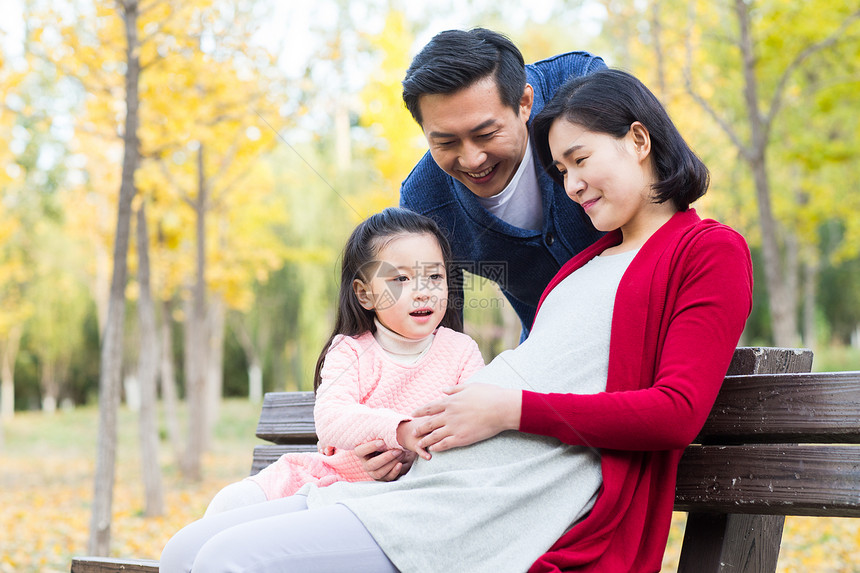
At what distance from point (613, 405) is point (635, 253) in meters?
0.39

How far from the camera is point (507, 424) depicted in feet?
4.65

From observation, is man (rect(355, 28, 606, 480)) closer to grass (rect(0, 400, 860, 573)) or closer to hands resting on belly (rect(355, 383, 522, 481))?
hands resting on belly (rect(355, 383, 522, 481))

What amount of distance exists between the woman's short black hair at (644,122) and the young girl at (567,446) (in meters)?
0.02

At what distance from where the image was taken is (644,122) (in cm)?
162

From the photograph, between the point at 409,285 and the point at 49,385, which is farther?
the point at 49,385

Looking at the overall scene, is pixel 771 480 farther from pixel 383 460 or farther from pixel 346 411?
pixel 346 411

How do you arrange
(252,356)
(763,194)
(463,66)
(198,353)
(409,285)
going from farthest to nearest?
(252,356) → (198,353) → (763,194) → (463,66) → (409,285)

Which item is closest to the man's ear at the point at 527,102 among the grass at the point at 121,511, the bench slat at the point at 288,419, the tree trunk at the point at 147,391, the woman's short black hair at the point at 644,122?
the woman's short black hair at the point at 644,122

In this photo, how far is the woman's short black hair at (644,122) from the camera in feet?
5.30

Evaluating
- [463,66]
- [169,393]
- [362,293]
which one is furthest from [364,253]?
[169,393]

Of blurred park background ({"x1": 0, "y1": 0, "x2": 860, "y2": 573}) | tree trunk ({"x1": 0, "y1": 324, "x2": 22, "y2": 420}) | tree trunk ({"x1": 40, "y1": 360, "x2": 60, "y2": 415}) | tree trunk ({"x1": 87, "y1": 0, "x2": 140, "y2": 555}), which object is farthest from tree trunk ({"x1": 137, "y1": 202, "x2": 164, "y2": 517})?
tree trunk ({"x1": 40, "y1": 360, "x2": 60, "y2": 415})

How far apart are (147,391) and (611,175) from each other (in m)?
6.23

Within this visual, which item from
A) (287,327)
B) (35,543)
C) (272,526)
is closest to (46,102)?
(35,543)

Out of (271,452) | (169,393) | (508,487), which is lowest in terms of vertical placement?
(169,393)
